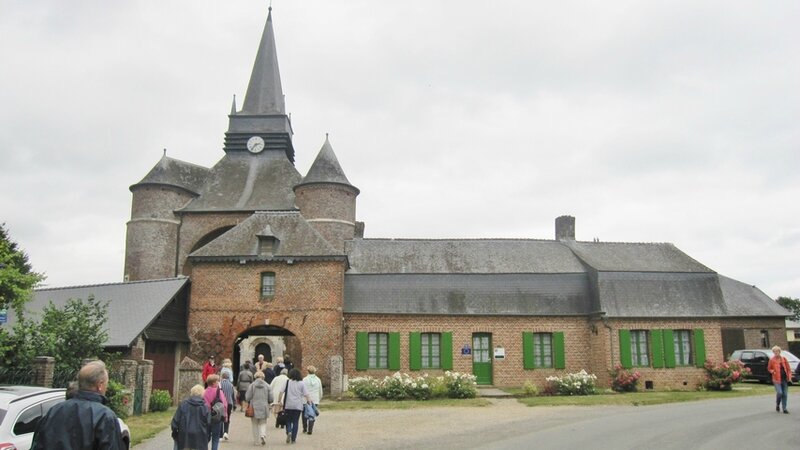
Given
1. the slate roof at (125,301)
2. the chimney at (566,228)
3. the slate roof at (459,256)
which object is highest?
the chimney at (566,228)

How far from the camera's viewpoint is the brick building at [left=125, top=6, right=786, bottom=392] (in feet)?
77.3

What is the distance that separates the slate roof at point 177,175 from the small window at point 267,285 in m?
11.1

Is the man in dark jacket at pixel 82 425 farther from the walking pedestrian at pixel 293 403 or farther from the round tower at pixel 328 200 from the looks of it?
the round tower at pixel 328 200

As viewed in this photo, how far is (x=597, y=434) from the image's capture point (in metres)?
12.3

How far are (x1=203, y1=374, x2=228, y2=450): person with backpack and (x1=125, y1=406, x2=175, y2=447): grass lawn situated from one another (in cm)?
309

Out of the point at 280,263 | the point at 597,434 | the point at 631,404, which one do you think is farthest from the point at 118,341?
the point at 631,404

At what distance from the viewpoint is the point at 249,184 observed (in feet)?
113

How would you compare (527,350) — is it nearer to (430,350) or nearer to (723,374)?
(430,350)

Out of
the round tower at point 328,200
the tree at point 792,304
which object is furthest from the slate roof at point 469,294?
the tree at point 792,304

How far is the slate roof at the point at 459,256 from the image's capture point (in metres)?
26.9

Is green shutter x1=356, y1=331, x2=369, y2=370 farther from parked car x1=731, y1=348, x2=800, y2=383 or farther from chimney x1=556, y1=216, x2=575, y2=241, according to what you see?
parked car x1=731, y1=348, x2=800, y2=383

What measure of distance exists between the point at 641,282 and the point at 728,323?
7278mm

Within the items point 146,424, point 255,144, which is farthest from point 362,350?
point 255,144

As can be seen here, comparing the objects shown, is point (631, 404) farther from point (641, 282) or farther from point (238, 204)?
point (238, 204)
